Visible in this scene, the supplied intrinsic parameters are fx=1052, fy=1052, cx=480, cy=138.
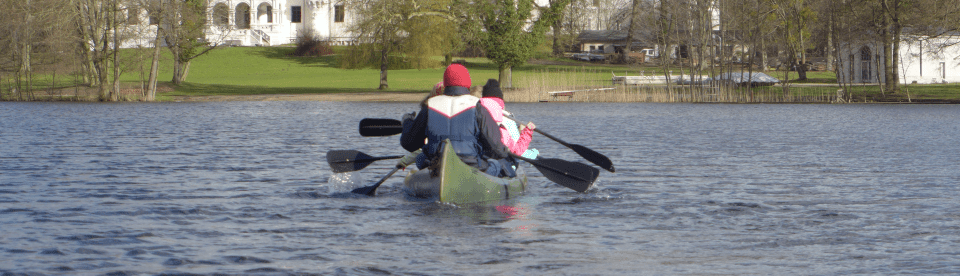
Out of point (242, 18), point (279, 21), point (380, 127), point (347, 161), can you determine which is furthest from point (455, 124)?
point (242, 18)

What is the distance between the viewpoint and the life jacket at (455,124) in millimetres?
12211

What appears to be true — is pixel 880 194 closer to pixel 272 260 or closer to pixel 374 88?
pixel 272 260

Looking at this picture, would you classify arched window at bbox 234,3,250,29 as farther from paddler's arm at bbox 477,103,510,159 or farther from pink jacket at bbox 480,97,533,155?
paddler's arm at bbox 477,103,510,159

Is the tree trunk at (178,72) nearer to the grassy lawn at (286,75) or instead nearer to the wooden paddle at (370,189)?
the grassy lawn at (286,75)

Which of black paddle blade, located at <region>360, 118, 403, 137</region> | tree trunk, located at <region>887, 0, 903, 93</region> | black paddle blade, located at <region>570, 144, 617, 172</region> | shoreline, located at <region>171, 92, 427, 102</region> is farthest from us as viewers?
shoreline, located at <region>171, 92, 427, 102</region>

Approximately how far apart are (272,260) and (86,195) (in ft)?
17.9

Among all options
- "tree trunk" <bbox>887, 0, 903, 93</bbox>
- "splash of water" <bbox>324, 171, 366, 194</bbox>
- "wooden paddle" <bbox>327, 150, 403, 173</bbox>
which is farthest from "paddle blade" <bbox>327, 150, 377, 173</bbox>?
"tree trunk" <bbox>887, 0, 903, 93</bbox>

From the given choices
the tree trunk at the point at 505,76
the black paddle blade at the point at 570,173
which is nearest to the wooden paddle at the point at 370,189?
the black paddle blade at the point at 570,173

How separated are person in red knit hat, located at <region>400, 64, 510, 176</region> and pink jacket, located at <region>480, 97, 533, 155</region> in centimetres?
15

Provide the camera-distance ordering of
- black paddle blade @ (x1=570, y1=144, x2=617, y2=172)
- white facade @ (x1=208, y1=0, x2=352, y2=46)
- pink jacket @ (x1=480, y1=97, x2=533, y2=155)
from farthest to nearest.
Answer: white facade @ (x1=208, y1=0, x2=352, y2=46)
black paddle blade @ (x1=570, y1=144, x2=617, y2=172)
pink jacket @ (x1=480, y1=97, x2=533, y2=155)

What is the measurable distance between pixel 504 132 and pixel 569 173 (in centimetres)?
118

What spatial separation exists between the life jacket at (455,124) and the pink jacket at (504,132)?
8.4 inches

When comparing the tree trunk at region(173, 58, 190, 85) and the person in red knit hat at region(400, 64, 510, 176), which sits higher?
the tree trunk at region(173, 58, 190, 85)

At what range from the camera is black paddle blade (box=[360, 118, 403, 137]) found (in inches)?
556
